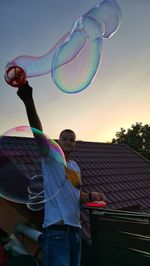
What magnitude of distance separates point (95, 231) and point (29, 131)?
1232mm

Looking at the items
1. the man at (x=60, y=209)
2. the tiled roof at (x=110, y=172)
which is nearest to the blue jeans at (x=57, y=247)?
the man at (x=60, y=209)

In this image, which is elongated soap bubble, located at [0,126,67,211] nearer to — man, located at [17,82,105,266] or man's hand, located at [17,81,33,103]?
man, located at [17,82,105,266]

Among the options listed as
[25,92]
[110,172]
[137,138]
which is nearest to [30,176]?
[25,92]

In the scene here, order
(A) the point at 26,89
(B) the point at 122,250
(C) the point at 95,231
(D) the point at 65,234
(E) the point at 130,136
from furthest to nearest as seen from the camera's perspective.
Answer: (E) the point at 130,136 < (C) the point at 95,231 < (B) the point at 122,250 < (D) the point at 65,234 < (A) the point at 26,89

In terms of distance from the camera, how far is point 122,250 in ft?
9.32

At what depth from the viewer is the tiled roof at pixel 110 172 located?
5249mm

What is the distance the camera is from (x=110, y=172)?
691cm

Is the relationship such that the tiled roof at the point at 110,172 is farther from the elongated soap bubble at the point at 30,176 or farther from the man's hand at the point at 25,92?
the man's hand at the point at 25,92

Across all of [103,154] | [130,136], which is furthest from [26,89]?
[130,136]

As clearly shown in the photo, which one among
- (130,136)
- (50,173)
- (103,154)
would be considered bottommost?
(50,173)

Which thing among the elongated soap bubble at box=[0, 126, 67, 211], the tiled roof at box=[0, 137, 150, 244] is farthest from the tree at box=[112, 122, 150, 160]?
the elongated soap bubble at box=[0, 126, 67, 211]

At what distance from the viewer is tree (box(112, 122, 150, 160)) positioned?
28.9 metres

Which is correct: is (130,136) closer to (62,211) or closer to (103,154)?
(103,154)

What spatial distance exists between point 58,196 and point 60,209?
0.09 metres
